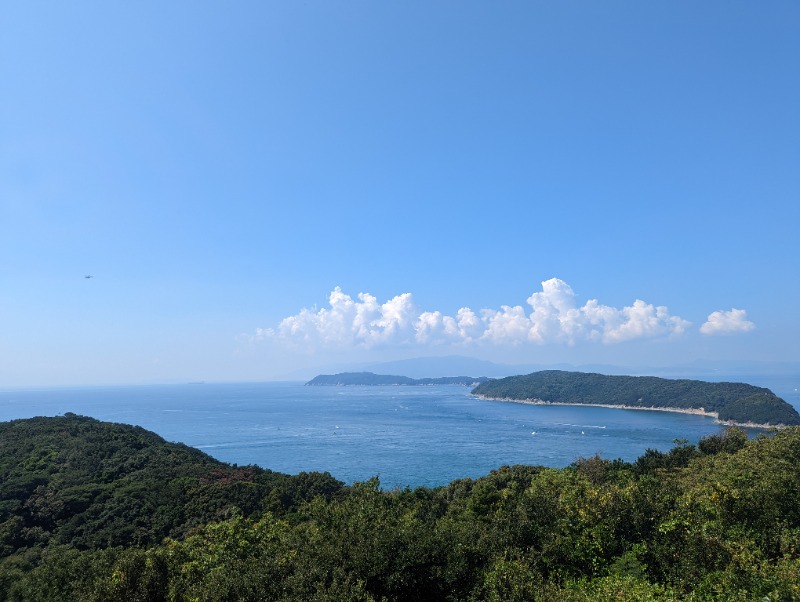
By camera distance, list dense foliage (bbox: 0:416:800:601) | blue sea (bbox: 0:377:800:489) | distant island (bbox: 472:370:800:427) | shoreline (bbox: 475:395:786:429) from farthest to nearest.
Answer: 1. distant island (bbox: 472:370:800:427)
2. shoreline (bbox: 475:395:786:429)
3. blue sea (bbox: 0:377:800:489)
4. dense foliage (bbox: 0:416:800:601)

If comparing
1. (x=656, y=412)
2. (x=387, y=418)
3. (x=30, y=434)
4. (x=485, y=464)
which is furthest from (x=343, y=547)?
(x=656, y=412)

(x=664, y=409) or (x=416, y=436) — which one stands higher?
(x=664, y=409)

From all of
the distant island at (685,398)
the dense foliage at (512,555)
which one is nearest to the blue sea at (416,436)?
the distant island at (685,398)

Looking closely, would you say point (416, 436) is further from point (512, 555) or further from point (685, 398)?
point (685, 398)

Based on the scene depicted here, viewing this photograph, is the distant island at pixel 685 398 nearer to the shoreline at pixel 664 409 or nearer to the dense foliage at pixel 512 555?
the shoreline at pixel 664 409

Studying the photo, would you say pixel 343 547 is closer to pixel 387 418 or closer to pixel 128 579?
pixel 128 579

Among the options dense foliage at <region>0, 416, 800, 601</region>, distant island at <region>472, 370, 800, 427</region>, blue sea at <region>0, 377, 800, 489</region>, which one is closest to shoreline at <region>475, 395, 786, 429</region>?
distant island at <region>472, 370, 800, 427</region>

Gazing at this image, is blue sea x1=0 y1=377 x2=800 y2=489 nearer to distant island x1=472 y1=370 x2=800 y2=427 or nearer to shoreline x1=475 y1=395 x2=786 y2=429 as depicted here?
shoreline x1=475 y1=395 x2=786 y2=429

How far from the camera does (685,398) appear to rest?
512 ft

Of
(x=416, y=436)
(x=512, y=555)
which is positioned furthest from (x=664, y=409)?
(x=512, y=555)

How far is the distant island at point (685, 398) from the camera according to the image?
12050 centimetres

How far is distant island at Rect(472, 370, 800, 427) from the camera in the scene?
395ft

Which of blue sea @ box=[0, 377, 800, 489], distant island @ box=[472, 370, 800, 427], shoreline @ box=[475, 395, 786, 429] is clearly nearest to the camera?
blue sea @ box=[0, 377, 800, 489]

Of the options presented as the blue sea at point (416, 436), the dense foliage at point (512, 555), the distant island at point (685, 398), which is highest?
the dense foliage at point (512, 555)
